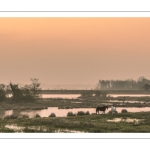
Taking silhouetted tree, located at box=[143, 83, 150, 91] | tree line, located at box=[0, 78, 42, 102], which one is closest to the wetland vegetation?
tree line, located at box=[0, 78, 42, 102]

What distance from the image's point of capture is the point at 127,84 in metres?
28.0

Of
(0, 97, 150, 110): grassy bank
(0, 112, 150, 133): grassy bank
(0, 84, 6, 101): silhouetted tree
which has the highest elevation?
(0, 84, 6, 101): silhouetted tree

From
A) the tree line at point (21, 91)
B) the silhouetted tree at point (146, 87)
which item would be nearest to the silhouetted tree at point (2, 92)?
the tree line at point (21, 91)

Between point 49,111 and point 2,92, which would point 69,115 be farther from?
point 2,92

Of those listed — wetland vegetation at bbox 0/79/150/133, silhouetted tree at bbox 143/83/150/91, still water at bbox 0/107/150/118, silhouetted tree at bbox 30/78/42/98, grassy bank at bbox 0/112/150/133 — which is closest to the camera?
grassy bank at bbox 0/112/150/133

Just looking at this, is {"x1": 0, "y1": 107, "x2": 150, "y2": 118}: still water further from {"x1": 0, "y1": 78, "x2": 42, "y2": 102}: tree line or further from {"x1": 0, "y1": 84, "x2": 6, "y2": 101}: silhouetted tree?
{"x1": 0, "y1": 84, "x2": 6, "y2": 101}: silhouetted tree

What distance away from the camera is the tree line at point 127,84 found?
1043 inches

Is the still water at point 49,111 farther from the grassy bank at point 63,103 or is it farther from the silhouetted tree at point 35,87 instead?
the silhouetted tree at point 35,87

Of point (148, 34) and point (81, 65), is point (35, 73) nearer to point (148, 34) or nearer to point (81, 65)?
point (81, 65)

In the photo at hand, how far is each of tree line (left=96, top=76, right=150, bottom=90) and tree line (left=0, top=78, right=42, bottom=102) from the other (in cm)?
553

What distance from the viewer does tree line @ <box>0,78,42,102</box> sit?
2762 cm

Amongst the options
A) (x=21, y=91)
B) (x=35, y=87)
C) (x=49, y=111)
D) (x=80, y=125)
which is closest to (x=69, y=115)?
(x=49, y=111)

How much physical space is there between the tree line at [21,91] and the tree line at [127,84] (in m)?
5.53

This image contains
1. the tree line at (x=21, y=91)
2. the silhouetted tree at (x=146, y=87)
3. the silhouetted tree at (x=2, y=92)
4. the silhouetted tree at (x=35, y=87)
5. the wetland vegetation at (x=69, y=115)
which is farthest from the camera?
the silhouetted tree at (x=2, y=92)
